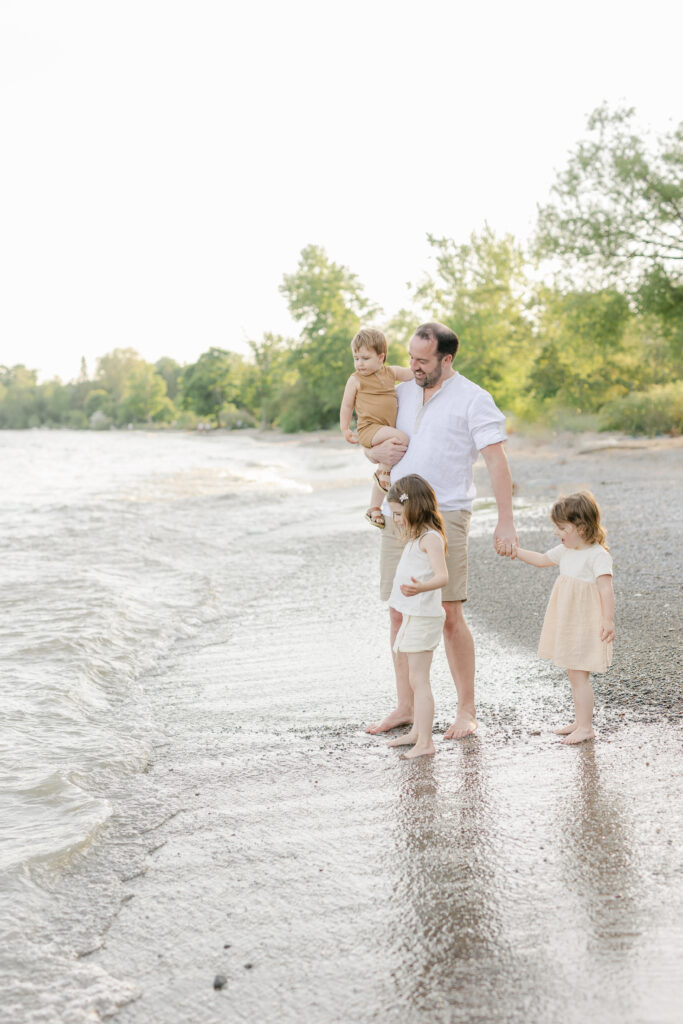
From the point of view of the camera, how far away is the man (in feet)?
13.9

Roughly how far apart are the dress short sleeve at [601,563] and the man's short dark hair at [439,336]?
1.23 m

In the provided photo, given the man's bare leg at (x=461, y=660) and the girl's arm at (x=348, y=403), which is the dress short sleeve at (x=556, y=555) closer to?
the man's bare leg at (x=461, y=660)

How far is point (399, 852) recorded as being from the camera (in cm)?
328

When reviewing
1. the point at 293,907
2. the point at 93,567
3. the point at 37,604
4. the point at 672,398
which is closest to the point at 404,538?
the point at 293,907

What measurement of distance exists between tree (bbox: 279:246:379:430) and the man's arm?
61619 mm

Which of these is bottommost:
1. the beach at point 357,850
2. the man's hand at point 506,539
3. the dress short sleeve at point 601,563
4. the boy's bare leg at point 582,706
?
the beach at point 357,850

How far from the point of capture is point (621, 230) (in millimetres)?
26422

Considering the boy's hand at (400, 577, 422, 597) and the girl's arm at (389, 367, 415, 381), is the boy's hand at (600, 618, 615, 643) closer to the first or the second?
the boy's hand at (400, 577, 422, 597)

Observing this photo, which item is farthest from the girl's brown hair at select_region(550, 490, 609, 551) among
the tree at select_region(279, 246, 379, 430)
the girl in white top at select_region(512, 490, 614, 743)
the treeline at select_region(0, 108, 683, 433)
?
the tree at select_region(279, 246, 379, 430)

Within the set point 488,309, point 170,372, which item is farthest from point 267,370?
point 170,372

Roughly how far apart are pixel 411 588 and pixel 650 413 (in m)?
29.4

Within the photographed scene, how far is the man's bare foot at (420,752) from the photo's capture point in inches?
167

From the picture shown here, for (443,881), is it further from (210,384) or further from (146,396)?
(146,396)

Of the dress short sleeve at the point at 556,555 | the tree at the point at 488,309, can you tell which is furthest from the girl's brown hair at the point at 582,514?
the tree at the point at 488,309
